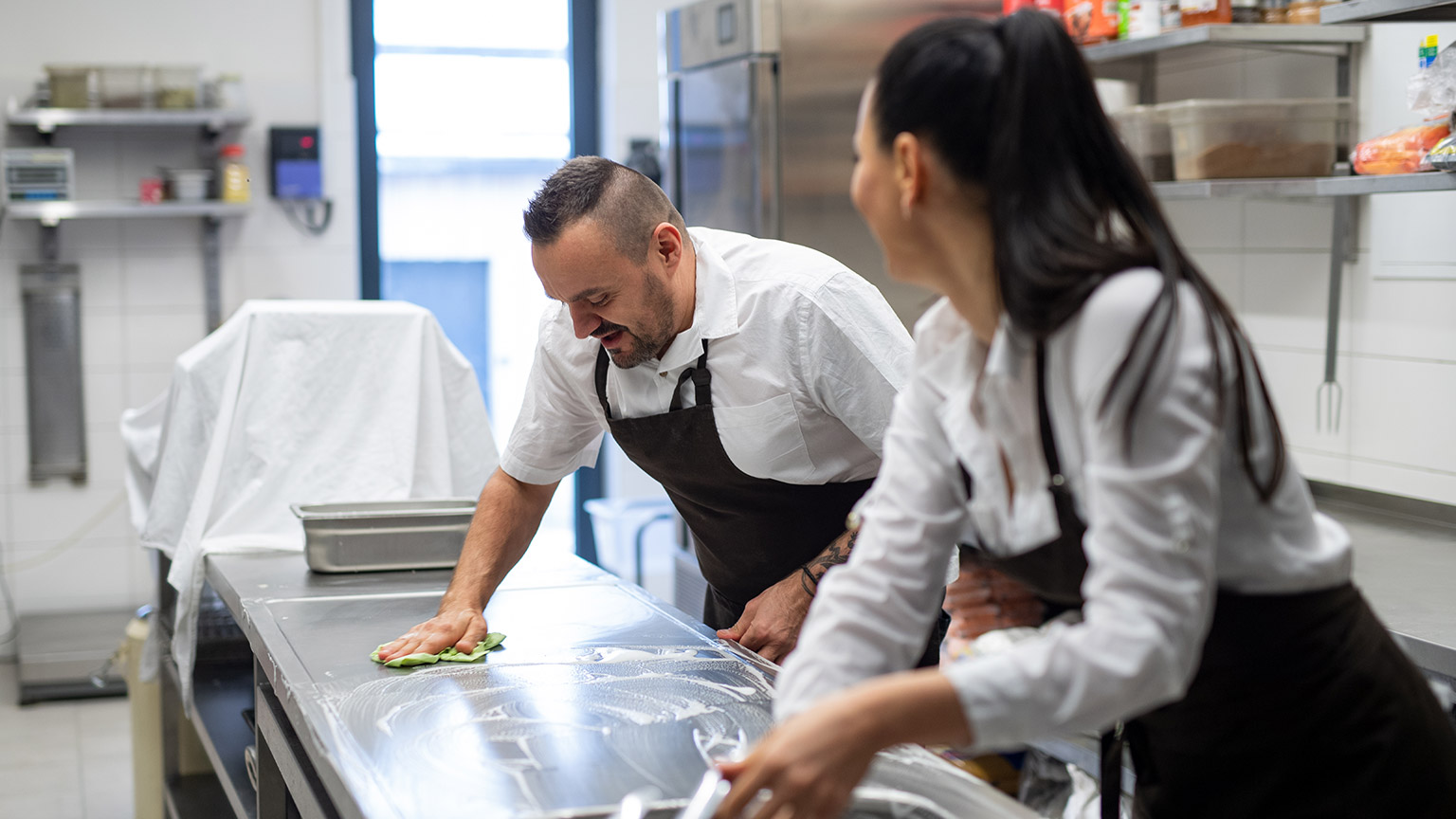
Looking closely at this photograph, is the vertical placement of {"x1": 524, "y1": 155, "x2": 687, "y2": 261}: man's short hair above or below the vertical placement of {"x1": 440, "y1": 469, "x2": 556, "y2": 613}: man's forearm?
above

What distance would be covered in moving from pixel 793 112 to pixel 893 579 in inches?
104

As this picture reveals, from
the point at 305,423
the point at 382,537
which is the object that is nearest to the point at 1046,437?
the point at 382,537

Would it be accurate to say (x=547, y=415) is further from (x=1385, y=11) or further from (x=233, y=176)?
(x=233, y=176)

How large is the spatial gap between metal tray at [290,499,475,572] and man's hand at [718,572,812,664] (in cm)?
66

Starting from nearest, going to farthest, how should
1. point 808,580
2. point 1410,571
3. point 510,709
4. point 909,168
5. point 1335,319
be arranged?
1. point 909,168
2. point 510,709
3. point 808,580
4. point 1410,571
5. point 1335,319

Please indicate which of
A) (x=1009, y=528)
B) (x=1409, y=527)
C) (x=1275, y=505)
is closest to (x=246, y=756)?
(x=1009, y=528)

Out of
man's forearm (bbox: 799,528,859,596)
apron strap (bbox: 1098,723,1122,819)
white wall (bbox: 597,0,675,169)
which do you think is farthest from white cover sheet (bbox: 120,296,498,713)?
white wall (bbox: 597,0,675,169)

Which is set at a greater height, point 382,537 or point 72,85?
point 72,85

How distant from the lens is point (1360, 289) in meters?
2.65

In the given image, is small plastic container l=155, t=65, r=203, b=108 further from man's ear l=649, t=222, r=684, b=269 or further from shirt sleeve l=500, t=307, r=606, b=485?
man's ear l=649, t=222, r=684, b=269

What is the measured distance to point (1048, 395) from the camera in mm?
869

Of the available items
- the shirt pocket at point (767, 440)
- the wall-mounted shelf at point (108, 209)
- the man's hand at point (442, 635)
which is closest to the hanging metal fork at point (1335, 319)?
the shirt pocket at point (767, 440)

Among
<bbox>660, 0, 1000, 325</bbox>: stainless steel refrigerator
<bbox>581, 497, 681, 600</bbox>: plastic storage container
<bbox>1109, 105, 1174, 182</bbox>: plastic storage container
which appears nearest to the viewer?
<bbox>1109, 105, 1174, 182</bbox>: plastic storage container

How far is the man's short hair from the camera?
1.70 metres
